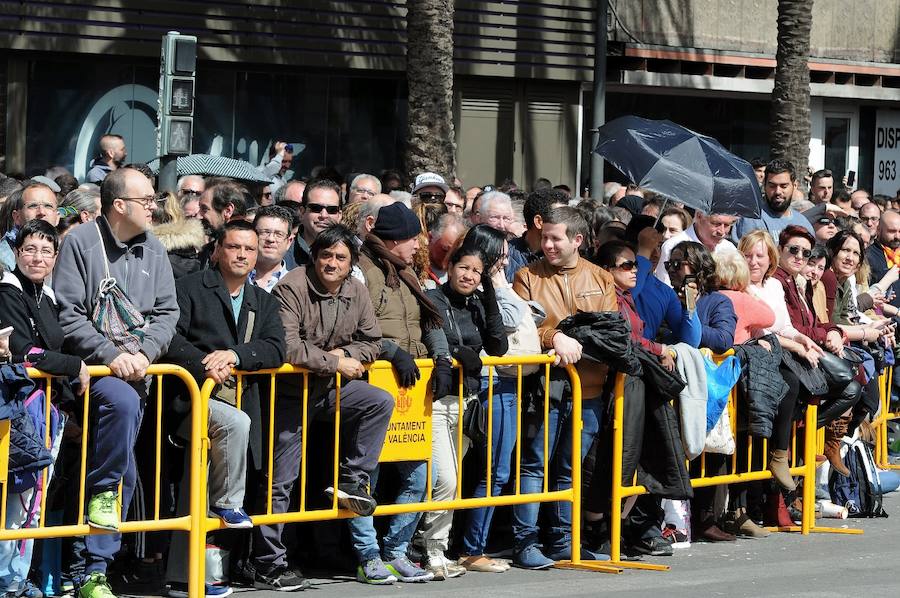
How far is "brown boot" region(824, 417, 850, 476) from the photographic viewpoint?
38.5ft

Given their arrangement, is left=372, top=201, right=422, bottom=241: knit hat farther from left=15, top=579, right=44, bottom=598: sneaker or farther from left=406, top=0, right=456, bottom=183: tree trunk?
left=406, top=0, right=456, bottom=183: tree trunk

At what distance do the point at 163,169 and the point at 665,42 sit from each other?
41.2 ft

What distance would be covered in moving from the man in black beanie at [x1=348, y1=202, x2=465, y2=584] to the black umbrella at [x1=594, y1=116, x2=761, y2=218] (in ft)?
9.40

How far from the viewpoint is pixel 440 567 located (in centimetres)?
896

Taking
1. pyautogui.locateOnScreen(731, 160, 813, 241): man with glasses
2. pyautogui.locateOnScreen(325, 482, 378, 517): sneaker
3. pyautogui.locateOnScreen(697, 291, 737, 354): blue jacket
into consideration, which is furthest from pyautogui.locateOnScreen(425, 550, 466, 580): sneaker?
pyautogui.locateOnScreen(731, 160, 813, 241): man with glasses

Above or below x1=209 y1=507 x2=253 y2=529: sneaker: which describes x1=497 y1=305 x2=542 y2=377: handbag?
above

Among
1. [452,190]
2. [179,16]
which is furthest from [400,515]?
[179,16]

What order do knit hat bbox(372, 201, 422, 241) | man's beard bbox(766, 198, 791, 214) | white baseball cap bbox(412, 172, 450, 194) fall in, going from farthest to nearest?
man's beard bbox(766, 198, 791, 214), white baseball cap bbox(412, 172, 450, 194), knit hat bbox(372, 201, 422, 241)

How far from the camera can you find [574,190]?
23.7 meters

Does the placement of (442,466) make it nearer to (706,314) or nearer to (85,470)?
(85,470)

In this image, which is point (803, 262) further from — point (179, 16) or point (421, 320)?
point (179, 16)

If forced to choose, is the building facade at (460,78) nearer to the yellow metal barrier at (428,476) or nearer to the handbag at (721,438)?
the handbag at (721,438)

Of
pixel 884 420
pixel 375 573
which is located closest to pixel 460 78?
pixel 884 420

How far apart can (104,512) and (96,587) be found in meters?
0.41
